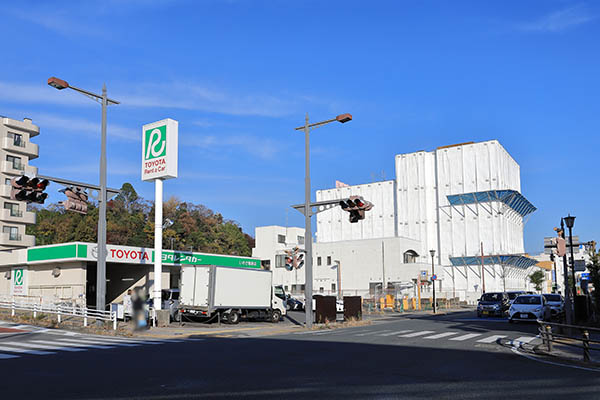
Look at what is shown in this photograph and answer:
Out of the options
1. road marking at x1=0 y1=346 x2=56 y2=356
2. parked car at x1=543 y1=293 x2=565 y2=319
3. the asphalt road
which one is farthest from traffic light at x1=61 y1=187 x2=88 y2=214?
parked car at x1=543 y1=293 x2=565 y2=319

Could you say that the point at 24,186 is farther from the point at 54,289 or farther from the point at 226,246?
the point at 226,246

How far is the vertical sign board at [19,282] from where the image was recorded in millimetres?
43469

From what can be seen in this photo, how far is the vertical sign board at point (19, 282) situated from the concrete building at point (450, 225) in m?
46.5

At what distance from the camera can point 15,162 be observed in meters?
66.1

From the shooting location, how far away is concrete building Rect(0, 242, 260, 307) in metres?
39.1

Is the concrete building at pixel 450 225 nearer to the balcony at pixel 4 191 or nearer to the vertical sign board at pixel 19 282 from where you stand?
the balcony at pixel 4 191

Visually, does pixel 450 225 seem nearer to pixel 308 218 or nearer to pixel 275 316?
pixel 275 316

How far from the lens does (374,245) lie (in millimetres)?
80250

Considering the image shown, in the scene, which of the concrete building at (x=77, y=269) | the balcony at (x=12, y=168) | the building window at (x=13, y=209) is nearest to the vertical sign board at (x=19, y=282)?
the concrete building at (x=77, y=269)

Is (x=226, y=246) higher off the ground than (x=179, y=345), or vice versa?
(x=226, y=246)

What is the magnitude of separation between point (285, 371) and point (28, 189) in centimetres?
1222

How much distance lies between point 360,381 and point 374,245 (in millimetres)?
70786

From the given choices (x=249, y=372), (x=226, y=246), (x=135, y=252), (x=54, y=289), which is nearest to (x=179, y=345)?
(x=249, y=372)

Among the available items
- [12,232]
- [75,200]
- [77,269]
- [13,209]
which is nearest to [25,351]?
[75,200]
